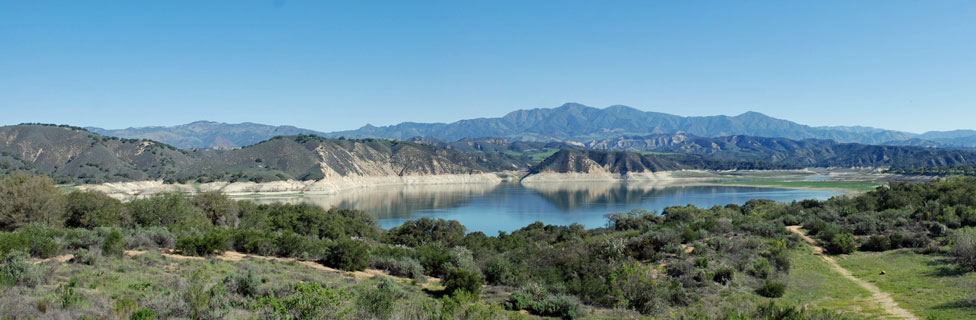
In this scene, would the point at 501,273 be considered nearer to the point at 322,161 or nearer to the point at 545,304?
the point at 545,304

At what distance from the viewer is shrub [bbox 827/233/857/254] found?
1661 centimetres

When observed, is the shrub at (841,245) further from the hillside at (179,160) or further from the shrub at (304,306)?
the hillside at (179,160)

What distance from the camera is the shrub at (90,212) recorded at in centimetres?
2003

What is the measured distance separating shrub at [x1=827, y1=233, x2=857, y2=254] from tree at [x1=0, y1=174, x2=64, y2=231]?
26543 millimetres

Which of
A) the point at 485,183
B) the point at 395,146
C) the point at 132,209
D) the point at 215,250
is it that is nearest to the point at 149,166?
the point at 395,146

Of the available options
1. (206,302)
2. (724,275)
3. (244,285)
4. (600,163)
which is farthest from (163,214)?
(600,163)

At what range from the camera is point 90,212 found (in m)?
20.4

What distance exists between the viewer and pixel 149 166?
107 metres

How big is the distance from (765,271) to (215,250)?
14605mm

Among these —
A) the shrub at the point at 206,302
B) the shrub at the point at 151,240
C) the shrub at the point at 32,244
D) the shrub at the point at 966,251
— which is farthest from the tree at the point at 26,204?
the shrub at the point at 966,251

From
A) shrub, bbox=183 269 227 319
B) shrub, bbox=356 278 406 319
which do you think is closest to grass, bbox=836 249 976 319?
shrub, bbox=356 278 406 319

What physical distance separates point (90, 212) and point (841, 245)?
88.2ft

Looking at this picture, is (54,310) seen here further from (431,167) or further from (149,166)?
(431,167)

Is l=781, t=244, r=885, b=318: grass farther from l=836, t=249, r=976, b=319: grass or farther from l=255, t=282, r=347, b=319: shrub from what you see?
l=255, t=282, r=347, b=319: shrub
